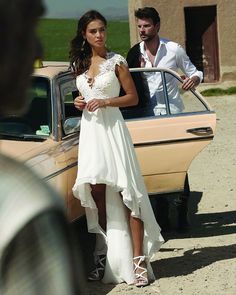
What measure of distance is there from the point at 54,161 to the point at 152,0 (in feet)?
39.7

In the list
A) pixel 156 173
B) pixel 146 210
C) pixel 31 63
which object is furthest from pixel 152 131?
pixel 31 63

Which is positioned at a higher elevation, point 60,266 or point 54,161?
point 60,266

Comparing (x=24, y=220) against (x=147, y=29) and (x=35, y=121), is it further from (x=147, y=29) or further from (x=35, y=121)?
(x=147, y=29)

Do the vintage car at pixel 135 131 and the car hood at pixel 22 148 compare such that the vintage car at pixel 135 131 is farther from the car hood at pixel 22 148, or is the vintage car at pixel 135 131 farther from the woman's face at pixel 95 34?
the woman's face at pixel 95 34

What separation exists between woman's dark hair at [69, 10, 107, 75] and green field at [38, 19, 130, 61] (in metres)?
23.5

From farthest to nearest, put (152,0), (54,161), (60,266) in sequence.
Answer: (152,0), (54,161), (60,266)

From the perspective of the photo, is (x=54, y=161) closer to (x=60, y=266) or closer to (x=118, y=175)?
(x=118, y=175)

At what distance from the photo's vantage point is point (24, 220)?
37.3 inches

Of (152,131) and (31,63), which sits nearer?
(31,63)

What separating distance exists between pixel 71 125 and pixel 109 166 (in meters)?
0.65

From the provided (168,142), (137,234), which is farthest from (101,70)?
(137,234)

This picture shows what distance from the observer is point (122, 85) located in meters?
6.16

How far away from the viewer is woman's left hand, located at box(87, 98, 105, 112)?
19.8 ft

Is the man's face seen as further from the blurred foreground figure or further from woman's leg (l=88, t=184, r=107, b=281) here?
the blurred foreground figure
